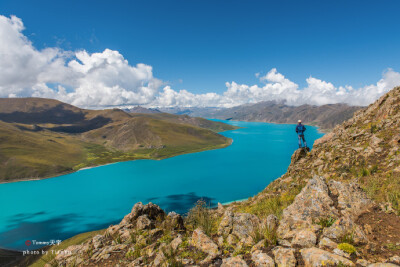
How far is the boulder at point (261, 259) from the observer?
17.7ft

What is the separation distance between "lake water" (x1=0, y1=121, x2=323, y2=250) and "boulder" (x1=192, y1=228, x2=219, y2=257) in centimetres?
8386

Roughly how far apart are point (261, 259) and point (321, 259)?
5.53ft

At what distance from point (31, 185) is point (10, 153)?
8194 cm

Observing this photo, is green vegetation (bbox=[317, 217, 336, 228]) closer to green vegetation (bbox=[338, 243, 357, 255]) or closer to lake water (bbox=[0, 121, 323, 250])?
green vegetation (bbox=[338, 243, 357, 255])

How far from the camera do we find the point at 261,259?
18.5ft

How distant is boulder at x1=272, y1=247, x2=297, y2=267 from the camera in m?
5.14

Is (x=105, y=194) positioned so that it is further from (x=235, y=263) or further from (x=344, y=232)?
(x=344, y=232)

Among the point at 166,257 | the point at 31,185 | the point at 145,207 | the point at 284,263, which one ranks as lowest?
the point at 31,185

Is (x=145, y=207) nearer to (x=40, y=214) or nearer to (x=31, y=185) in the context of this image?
(x=40, y=214)

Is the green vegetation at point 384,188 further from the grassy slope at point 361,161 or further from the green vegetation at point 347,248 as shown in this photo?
the green vegetation at point 347,248

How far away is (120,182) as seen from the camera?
463 feet

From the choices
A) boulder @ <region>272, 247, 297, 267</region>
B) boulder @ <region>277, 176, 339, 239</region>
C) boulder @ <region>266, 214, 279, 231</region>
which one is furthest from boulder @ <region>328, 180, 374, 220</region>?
→ boulder @ <region>272, 247, 297, 267</region>

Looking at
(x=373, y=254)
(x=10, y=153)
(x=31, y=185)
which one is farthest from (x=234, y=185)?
(x=10, y=153)

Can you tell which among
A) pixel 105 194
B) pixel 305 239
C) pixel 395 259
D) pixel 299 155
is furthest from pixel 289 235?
pixel 105 194
